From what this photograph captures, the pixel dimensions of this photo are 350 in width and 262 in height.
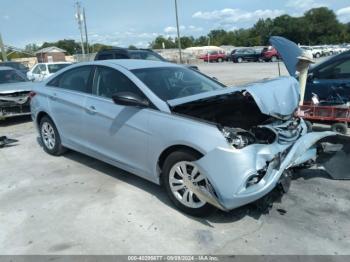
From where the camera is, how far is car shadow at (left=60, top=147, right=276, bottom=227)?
4.21m

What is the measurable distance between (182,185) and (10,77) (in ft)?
29.7

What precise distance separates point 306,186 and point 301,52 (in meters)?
3.30

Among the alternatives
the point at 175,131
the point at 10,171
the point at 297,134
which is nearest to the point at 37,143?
the point at 10,171

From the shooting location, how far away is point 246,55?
4488 centimetres

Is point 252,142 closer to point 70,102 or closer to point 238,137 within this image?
point 238,137

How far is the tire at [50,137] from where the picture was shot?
6.49 metres

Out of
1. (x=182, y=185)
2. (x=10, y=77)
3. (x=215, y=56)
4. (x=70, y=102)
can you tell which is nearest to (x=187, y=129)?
(x=182, y=185)

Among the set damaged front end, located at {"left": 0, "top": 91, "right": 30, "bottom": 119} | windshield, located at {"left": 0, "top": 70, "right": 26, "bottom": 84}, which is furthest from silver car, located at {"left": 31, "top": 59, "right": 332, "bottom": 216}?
windshield, located at {"left": 0, "top": 70, "right": 26, "bottom": 84}

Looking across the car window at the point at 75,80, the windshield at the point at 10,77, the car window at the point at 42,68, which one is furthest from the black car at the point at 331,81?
the car window at the point at 42,68

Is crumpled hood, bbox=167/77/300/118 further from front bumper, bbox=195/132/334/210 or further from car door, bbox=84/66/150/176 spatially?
front bumper, bbox=195/132/334/210

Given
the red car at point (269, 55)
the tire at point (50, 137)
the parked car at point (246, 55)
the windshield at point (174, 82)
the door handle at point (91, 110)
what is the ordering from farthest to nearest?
the parked car at point (246, 55)
the red car at point (269, 55)
the tire at point (50, 137)
the door handle at point (91, 110)
the windshield at point (174, 82)

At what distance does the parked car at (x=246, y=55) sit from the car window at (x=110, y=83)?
3969cm

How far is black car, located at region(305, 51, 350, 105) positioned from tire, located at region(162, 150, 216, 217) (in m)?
4.89

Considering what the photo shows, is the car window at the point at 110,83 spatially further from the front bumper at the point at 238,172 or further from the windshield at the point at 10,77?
the windshield at the point at 10,77
